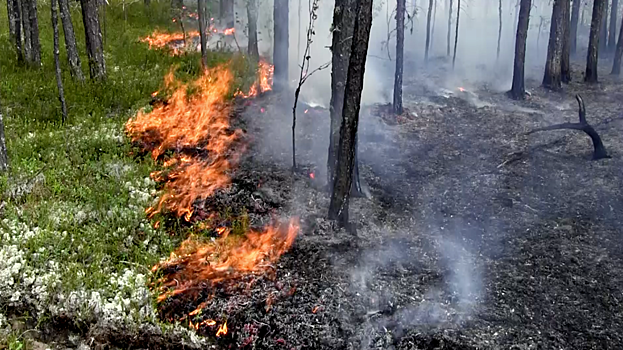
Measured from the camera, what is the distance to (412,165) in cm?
1319

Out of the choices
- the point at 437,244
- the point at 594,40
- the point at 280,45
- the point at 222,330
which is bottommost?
the point at 222,330

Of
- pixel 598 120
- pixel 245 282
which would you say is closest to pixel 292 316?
pixel 245 282

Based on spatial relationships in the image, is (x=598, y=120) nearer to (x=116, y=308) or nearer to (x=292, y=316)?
(x=292, y=316)

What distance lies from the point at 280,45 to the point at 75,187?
33.9 ft

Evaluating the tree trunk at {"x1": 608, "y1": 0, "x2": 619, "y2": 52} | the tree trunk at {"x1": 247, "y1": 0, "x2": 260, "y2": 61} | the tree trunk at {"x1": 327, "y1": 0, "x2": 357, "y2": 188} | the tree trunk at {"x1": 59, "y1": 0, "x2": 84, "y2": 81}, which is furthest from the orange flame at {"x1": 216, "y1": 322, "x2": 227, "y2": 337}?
the tree trunk at {"x1": 608, "y1": 0, "x2": 619, "y2": 52}

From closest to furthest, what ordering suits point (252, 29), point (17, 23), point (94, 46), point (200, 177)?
point (200, 177) → point (94, 46) → point (17, 23) → point (252, 29)

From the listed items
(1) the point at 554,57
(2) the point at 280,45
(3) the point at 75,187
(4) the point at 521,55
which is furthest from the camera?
(1) the point at 554,57

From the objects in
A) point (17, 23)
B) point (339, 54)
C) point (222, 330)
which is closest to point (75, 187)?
point (222, 330)

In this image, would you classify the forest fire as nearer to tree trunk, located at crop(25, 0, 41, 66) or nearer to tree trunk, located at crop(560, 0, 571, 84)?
tree trunk, located at crop(25, 0, 41, 66)

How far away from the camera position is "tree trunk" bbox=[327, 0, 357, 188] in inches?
359

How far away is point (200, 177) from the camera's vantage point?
10.8 metres

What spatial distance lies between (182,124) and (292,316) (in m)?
8.05

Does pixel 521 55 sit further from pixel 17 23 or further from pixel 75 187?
pixel 17 23

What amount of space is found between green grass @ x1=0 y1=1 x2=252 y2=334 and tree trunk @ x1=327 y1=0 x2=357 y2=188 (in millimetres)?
2802
